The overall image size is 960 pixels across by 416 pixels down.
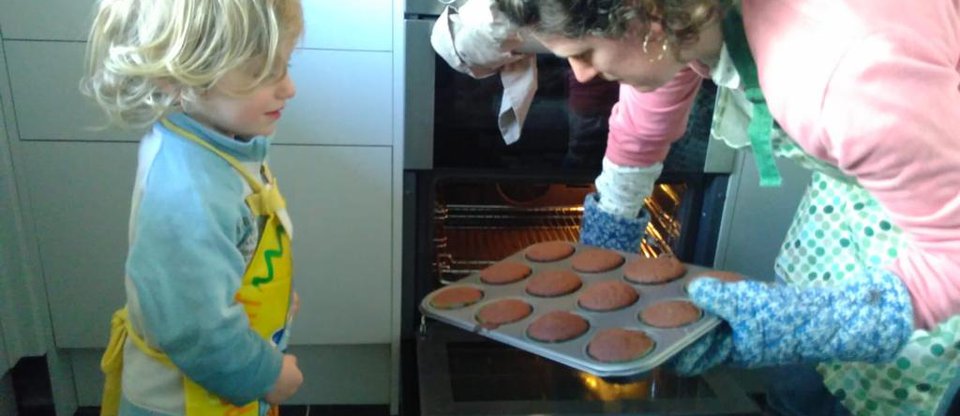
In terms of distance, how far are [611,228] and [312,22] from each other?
1.80 feet

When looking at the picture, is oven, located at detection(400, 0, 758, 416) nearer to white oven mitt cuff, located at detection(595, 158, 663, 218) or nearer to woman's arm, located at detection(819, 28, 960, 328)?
white oven mitt cuff, located at detection(595, 158, 663, 218)

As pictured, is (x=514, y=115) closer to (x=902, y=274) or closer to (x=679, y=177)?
(x=679, y=177)

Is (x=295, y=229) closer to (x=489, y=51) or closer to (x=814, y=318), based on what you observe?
(x=489, y=51)

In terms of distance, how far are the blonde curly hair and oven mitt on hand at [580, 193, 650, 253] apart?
20.9 inches

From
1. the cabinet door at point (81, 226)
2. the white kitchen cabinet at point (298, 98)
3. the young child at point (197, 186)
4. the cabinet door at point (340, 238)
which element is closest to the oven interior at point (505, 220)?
the cabinet door at point (340, 238)

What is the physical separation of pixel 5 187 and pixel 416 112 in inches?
26.9

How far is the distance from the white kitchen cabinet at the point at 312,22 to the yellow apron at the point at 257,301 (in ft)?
1.32

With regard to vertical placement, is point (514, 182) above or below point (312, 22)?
below

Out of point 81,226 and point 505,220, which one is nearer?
point 81,226

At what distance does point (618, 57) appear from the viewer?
27.9 inches

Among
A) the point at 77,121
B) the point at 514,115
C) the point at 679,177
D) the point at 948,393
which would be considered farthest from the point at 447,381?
the point at 77,121

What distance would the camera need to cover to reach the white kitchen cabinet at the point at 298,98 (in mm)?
1148

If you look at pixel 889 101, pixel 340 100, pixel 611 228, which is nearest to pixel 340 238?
pixel 340 100

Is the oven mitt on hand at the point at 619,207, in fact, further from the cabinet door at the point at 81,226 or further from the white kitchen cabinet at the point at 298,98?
the cabinet door at the point at 81,226
